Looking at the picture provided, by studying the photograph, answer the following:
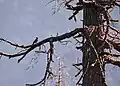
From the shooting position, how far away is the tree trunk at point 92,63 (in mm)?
7438

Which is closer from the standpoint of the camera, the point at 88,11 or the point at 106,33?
the point at 106,33

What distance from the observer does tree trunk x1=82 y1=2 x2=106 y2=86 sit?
7438mm

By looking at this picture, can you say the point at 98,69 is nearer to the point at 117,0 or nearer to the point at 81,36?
the point at 81,36

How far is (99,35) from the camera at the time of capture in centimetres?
773

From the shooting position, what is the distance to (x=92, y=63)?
7512mm

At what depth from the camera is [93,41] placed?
773 centimetres

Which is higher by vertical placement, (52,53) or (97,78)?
(52,53)

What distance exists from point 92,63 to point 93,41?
17.7 inches

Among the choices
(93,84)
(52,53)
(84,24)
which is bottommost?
(93,84)

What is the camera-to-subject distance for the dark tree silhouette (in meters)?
7.42

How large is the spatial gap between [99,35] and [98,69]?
0.63m

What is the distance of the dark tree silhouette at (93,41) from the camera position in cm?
742

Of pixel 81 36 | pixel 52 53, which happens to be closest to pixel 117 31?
pixel 81 36

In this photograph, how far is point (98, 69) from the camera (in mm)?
7582
